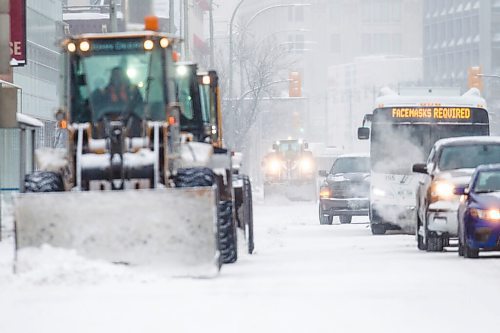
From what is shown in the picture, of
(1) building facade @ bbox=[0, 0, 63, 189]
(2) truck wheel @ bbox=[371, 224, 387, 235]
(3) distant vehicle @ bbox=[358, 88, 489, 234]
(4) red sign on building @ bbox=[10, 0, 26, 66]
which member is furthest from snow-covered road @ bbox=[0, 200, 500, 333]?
(1) building facade @ bbox=[0, 0, 63, 189]

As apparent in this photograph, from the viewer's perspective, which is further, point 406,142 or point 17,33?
point 17,33

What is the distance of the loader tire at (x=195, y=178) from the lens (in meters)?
19.5

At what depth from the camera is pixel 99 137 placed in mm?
20438

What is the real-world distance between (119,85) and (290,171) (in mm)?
47817

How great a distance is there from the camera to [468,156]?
26.5 meters

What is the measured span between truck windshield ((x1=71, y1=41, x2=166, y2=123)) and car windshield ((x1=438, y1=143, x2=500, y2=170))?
22.8 feet

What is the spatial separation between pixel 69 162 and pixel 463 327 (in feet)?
26.8

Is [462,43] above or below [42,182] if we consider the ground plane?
above

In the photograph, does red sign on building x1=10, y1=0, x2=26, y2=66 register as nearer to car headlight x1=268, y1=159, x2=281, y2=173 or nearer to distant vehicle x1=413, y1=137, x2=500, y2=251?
distant vehicle x1=413, y1=137, x2=500, y2=251

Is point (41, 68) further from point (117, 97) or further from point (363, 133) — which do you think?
point (117, 97)

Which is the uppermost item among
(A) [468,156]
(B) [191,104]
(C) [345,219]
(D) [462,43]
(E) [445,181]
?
(D) [462,43]

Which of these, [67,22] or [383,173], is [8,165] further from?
[67,22]

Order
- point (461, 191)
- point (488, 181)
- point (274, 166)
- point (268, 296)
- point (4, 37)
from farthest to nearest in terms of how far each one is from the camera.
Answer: point (274, 166) < point (4, 37) < point (488, 181) < point (461, 191) < point (268, 296)

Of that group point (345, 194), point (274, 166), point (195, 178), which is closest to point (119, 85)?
point (195, 178)
